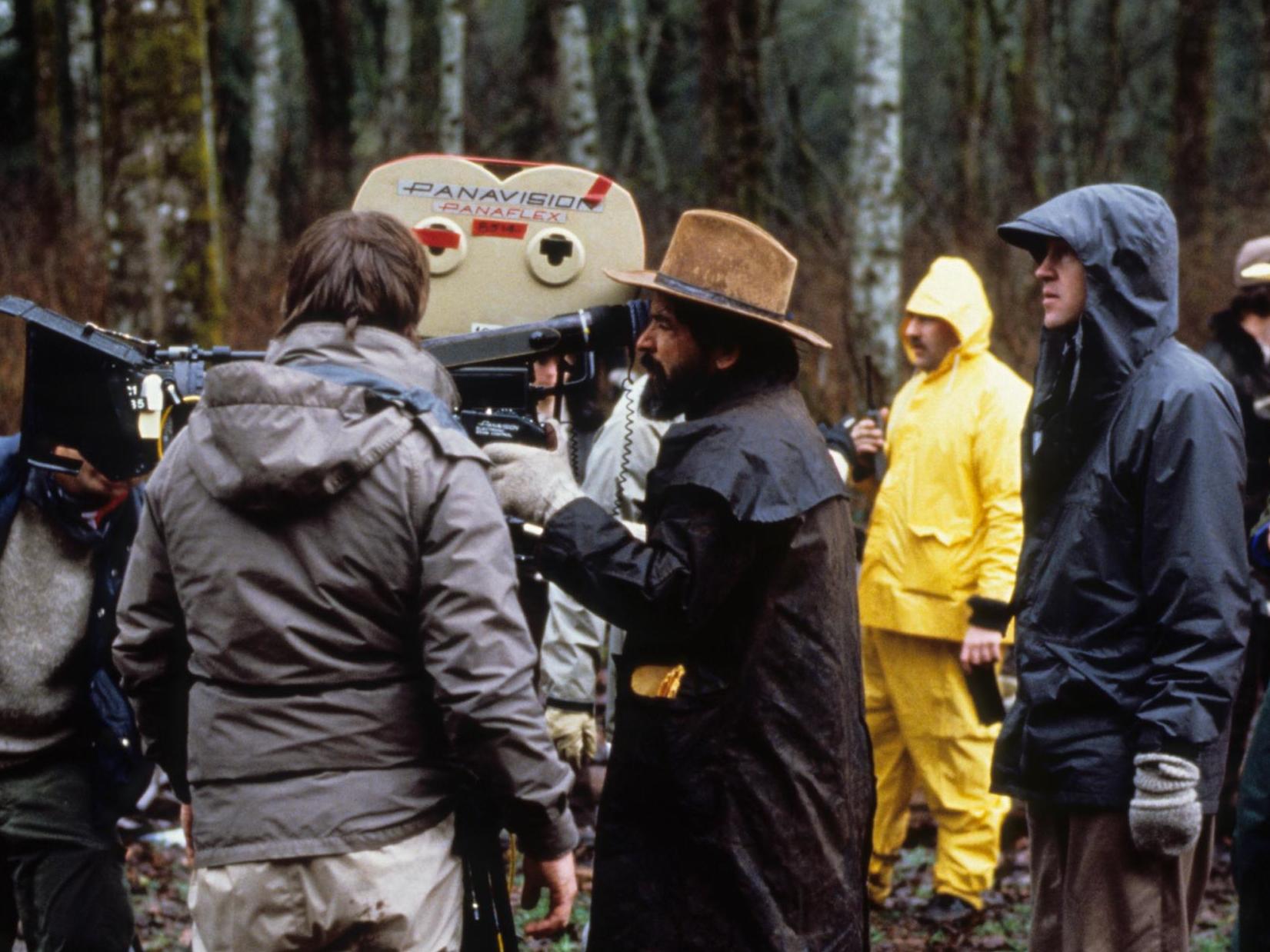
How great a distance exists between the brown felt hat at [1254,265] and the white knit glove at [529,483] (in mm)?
4246

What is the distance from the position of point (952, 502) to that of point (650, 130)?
25.1 meters

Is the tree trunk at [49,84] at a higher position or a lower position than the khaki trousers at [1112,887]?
higher

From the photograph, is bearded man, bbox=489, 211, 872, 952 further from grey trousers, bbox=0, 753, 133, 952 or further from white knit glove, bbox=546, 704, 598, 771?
grey trousers, bbox=0, 753, 133, 952

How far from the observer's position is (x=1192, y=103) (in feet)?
63.4

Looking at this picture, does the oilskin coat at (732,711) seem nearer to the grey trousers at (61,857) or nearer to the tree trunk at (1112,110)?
the grey trousers at (61,857)

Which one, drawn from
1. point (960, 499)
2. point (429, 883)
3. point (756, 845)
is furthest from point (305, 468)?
A: point (960, 499)

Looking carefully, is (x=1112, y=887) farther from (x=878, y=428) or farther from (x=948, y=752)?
(x=878, y=428)

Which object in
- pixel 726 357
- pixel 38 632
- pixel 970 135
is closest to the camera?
pixel 726 357

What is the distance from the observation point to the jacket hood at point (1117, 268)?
407 centimetres

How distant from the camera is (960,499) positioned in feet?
20.9

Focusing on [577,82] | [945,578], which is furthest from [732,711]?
[577,82]

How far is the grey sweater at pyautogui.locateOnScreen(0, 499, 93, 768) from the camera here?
4344 mm

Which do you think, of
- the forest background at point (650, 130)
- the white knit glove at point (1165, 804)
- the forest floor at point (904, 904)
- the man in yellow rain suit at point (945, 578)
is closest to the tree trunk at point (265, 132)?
the forest background at point (650, 130)

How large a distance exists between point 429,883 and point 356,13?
29.6 meters
